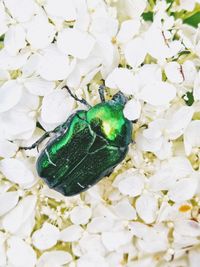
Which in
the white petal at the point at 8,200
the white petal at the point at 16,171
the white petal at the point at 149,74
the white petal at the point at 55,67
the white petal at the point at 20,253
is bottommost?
the white petal at the point at 20,253

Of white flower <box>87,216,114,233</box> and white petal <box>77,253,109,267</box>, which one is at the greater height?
white flower <box>87,216,114,233</box>

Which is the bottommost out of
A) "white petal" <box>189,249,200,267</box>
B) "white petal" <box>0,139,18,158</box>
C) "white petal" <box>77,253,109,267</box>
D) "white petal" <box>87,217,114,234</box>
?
"white petal" <box>189,249,200,267</box>

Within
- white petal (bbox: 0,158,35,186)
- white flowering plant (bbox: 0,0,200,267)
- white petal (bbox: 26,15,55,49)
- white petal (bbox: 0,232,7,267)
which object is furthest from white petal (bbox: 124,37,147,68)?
white petal (bbox: 0,232,7,267)

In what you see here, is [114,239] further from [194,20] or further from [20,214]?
[194,20]

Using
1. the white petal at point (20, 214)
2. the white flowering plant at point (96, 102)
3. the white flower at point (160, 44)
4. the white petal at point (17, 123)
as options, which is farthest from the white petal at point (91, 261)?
the white flower at point (160, 44)

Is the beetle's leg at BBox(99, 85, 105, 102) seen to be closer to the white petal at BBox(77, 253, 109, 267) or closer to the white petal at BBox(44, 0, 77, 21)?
the white petal at BBox(44, 0, 77, 21)

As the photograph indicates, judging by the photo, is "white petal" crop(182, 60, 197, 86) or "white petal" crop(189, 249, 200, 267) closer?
"white petal" crop(182, 60, 197, 86)

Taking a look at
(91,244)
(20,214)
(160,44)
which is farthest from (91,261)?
(160,44)

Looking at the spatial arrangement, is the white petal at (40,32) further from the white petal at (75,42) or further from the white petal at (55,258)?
the white petal at (55,258)
